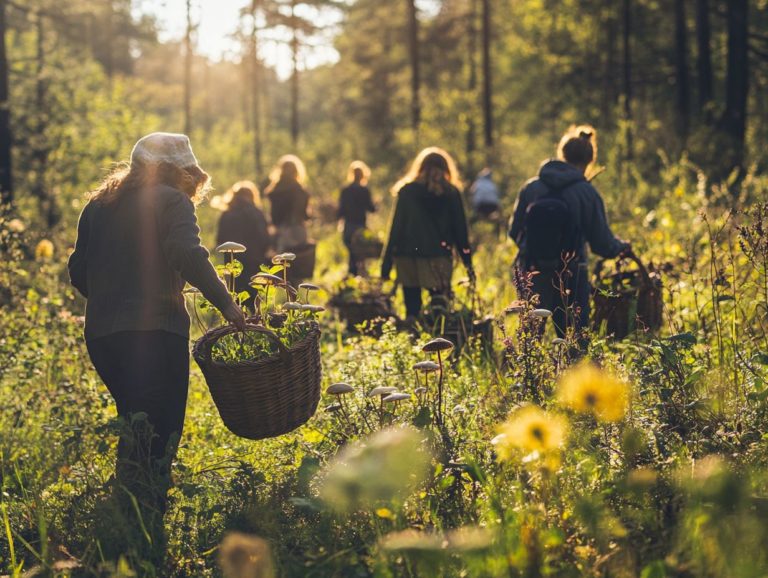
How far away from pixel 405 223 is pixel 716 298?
3452 millimetres

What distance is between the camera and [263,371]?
4.12m

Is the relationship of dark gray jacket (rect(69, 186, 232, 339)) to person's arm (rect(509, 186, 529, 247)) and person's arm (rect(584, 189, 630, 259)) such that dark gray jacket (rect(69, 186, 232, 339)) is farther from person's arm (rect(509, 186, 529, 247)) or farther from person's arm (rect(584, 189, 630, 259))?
person's arm (rect(584, 189, 630, 259))

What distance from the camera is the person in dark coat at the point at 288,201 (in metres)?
11.6

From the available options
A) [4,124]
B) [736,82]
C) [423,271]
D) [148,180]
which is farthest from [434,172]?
[736,82]

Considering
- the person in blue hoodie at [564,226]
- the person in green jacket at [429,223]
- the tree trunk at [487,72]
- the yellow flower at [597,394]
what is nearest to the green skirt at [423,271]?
the person in green jacket at [429,223]

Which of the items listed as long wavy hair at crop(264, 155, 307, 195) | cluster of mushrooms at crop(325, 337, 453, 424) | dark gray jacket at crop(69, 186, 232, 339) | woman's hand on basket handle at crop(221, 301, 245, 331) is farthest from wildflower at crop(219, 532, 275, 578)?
long wavy hair at crop(264, 155, 307, 195)

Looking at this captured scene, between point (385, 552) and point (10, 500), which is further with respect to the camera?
point (10, 500)

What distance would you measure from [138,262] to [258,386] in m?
0.93

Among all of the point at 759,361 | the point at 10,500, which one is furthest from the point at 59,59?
the point at 759,361

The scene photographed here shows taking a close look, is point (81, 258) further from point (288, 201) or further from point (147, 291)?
point (288, 201)

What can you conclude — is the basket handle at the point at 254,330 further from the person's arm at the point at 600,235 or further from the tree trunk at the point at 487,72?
the tree trunk at the point at 487,72

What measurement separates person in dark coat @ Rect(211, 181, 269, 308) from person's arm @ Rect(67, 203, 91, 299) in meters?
4.45

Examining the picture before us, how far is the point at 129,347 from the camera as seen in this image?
441cm

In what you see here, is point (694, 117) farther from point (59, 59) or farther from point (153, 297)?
point (153, 297)
